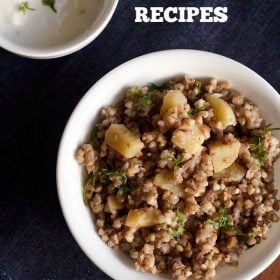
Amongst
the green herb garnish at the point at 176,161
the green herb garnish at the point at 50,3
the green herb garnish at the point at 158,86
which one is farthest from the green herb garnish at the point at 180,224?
the green herb garnish at the point at 50,3

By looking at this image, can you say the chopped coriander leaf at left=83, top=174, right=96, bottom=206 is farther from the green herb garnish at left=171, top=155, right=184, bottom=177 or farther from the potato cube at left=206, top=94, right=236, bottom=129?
the potato cube at left=206, top=94, right=236, bottom=129

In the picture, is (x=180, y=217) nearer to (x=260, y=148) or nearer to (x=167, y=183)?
(x=167, y=183)

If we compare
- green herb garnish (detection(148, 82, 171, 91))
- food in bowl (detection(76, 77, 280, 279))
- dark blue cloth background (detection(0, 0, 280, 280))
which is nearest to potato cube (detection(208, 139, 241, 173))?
food in bowl (detection(76, 77, 280, 279))

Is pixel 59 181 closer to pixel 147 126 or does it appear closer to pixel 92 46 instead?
pixel 147 126

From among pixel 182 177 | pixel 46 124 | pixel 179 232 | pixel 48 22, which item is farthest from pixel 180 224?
pixel 48 22

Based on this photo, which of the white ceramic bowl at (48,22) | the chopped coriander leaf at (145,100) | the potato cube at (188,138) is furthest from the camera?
the white ceramic bowl at (48,22)

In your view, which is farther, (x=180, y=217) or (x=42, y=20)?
A: (x=42, y=20)

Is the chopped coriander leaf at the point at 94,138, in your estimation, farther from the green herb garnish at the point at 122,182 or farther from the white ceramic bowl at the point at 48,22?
the white ceramic bowl at the point at 48,22
